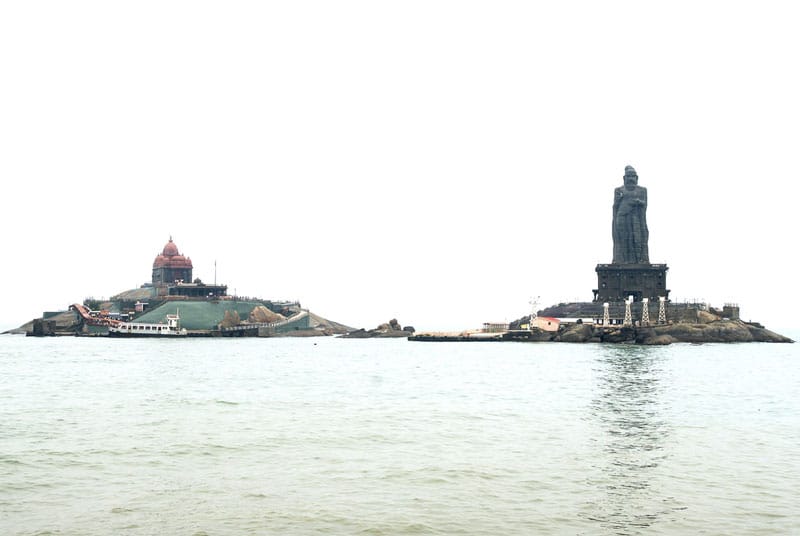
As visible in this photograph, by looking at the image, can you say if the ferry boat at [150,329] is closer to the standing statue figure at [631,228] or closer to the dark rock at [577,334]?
the dark rock at [577,334]

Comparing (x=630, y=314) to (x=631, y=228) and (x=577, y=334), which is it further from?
(x=631, y=228)

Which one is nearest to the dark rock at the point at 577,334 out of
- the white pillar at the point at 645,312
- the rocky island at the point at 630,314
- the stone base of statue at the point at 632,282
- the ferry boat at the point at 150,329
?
the rocky island at the point at 630,314

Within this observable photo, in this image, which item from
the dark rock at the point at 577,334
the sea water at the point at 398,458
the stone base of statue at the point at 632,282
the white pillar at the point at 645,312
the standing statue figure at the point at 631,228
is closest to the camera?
the sea water at the point at 398,458

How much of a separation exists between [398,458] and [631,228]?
160401 millimetres

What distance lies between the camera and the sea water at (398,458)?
81.7 feet

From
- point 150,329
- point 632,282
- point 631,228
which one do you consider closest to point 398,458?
point 632,282

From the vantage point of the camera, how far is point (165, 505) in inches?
1029

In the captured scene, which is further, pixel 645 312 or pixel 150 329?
pixel 150 329

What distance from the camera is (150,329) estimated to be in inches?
7343

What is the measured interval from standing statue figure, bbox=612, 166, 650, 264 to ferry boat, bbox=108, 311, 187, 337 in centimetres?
9733

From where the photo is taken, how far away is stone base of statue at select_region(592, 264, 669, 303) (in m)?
182

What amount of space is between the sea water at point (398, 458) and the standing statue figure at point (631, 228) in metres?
117

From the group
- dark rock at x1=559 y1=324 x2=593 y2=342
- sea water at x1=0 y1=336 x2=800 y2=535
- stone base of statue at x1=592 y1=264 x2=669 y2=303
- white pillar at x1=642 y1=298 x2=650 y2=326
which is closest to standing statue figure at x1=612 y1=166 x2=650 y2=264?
stone base of statue at x1=592 y1=264 x2=669 y2=303

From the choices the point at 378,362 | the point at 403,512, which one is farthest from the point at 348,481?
the point at 378,362
